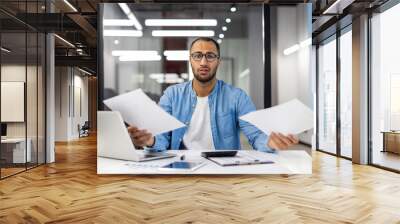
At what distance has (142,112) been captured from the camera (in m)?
4.96

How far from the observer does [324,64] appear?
31.0 feet

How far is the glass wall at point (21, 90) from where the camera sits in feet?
19.4

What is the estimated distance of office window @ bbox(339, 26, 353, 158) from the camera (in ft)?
26.0

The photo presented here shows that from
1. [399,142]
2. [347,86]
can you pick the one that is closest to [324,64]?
[347,86]

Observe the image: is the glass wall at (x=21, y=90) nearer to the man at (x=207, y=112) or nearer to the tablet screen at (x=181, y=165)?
the man at (x=207, y=112)

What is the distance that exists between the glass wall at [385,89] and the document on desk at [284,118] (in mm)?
2259

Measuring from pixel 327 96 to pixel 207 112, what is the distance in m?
5.34

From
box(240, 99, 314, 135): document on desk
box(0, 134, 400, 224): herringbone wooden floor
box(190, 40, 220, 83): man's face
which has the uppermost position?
box(190, 40, 220, 83): man's face

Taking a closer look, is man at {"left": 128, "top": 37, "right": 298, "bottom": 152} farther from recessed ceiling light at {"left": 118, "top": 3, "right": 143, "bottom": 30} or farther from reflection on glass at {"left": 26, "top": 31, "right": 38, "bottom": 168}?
reflection on glass at {"left": 26, "top": 31, "right": 38, "bottom": 168}

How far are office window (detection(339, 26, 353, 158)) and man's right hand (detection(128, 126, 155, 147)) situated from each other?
471cm

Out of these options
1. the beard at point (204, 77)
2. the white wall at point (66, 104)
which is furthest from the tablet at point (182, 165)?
the white wall at point (66, 104)

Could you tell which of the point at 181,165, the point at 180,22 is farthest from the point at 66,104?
the point at 181,165

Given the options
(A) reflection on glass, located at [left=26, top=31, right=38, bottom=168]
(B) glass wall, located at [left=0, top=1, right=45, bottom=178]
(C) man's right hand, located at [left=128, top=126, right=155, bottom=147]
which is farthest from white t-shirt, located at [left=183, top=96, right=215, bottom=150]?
(A) reflection on glass, located at [left=26, top=31, right=38, bottom=168]

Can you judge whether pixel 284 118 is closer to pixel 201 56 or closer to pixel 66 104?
pixel 201 56
